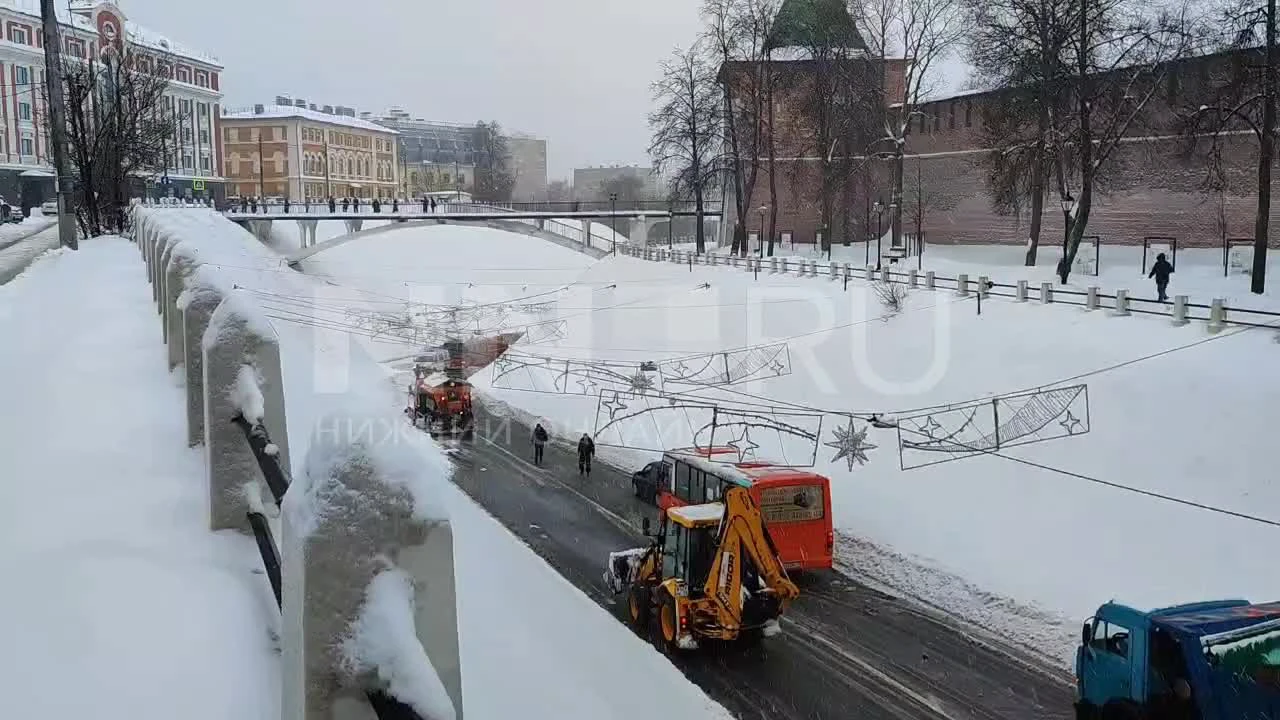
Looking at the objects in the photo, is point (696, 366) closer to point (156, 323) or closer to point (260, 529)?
point (156, 323)

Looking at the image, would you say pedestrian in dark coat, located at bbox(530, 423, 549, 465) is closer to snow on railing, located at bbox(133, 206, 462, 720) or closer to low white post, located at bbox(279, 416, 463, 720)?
snow on railing, located at bbox(133, 206, 462, 720)

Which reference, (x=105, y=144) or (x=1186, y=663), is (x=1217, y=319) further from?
(x=105, y=144)

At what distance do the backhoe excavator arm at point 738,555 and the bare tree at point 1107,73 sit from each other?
22.2m

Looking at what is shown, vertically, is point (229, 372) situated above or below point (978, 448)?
above

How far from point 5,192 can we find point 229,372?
72197 mm

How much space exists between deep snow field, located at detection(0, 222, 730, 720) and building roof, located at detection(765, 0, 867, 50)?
138ft

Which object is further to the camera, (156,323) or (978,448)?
(978,448)

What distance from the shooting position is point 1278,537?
15.7 m

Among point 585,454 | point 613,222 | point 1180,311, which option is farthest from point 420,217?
point 1180,311

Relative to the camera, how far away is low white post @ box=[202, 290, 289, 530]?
378 cm

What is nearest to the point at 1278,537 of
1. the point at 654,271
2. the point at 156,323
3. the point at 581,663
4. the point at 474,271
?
the point at 581,663

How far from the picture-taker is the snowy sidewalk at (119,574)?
8.68 ft

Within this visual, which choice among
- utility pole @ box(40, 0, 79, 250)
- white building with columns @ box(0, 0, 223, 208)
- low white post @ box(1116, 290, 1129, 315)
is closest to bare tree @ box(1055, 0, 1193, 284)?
low white post @ box(1116, 290, 1129, 315)

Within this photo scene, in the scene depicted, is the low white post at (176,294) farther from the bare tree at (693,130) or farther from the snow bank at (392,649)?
the bare tree at (693,130)
